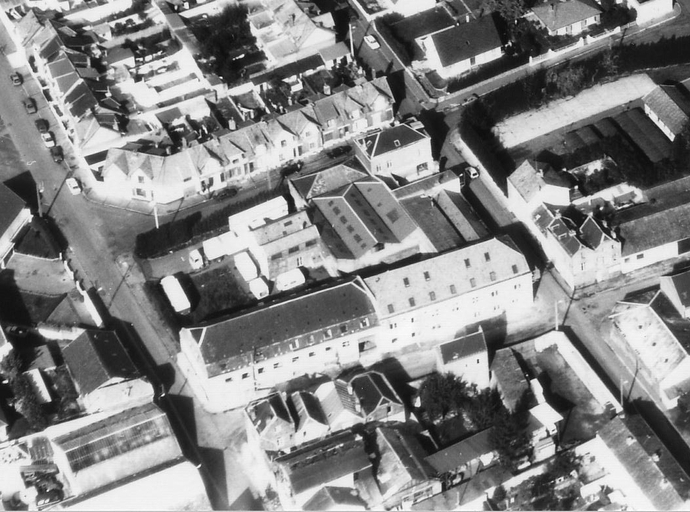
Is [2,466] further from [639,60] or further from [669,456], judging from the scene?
[639,60]

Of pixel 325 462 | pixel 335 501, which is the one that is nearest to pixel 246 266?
pixel 325 462

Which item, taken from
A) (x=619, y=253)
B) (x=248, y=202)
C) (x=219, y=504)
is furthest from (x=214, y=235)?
(x=619, y=253)

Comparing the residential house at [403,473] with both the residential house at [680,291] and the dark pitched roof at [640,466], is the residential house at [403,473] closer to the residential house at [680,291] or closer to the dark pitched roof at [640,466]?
the dark pitched roof at [640,466]

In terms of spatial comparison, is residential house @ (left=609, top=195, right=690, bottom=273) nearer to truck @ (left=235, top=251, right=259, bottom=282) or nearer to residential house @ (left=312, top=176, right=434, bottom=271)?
residential house @ (left=312, top=176, right=434, bottom=271)

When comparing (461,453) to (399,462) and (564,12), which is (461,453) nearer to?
(399,462)

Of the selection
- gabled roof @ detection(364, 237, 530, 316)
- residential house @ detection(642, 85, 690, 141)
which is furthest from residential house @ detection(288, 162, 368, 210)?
residential house @ detection(642, 85, 690, 141)

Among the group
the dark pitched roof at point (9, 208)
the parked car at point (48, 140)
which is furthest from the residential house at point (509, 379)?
the parked car at point (48, 140)

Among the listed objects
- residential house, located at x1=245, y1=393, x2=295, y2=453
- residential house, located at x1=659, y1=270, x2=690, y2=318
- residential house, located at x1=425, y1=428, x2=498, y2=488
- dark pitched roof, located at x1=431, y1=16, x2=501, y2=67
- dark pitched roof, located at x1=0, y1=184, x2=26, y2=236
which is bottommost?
residential house, located at x1=425, y1=428, x2=498, y2=488
